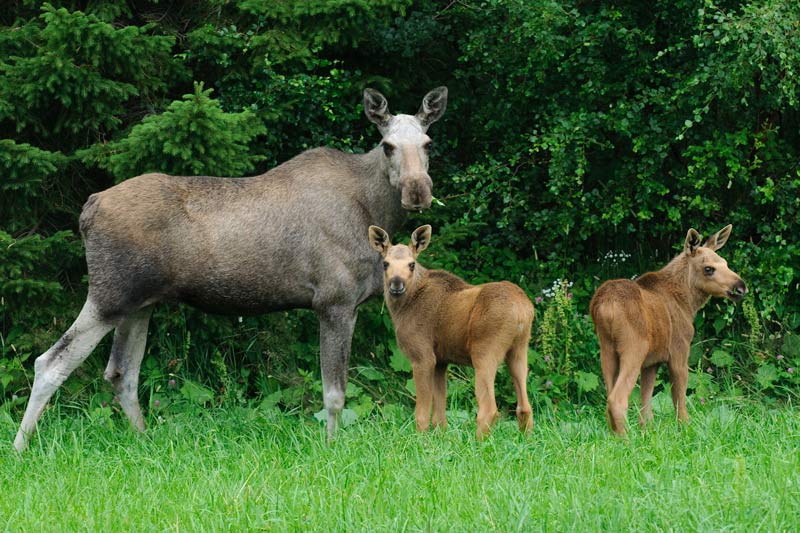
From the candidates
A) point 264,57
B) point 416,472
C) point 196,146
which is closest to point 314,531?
point 416,472

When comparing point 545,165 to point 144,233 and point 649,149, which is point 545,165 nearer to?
point 649,149

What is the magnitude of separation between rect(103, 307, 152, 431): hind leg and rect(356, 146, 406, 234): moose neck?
193 cm

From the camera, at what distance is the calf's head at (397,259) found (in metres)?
7.66

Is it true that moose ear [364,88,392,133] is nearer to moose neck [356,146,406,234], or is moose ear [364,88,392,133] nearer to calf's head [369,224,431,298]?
moose neck [356,146,406,234]

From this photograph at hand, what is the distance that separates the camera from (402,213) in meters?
8.85

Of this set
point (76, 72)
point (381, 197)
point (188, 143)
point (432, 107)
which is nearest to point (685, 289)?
point (381, 197)

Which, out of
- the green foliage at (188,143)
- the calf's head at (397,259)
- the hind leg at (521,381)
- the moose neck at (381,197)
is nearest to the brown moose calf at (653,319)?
the hind leg at (521,381)

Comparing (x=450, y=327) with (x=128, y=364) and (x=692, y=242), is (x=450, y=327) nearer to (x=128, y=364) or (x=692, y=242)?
(x=692, y=242)

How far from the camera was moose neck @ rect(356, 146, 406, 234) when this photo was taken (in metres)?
8.74

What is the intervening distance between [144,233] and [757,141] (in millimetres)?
5552

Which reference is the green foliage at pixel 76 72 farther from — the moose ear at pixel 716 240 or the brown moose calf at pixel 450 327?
the moose ear at pixel 716 240

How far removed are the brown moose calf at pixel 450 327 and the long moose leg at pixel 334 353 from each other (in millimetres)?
447

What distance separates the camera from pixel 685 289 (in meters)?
8.06

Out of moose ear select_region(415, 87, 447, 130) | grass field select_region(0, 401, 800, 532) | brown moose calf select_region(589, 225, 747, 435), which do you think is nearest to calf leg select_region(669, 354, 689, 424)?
brown moose calf select_region(589, 225, 747, 435)
